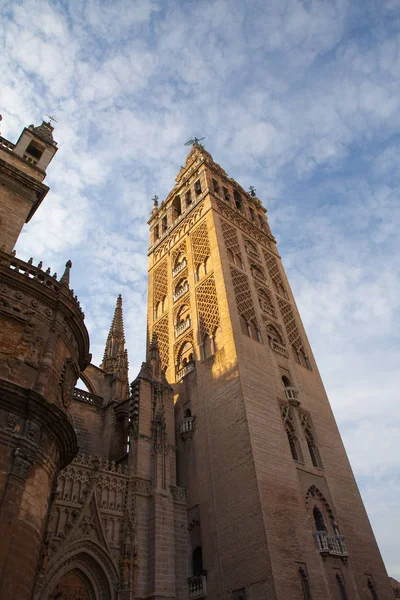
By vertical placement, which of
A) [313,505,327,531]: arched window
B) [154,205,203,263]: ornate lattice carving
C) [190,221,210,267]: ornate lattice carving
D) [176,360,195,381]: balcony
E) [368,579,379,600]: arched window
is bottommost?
[368,579,379,600]: arched window

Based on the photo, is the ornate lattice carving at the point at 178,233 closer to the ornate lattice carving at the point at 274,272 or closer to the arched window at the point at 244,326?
the ornate lattice carving at the point at 274,272

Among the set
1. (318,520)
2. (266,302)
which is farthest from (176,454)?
(266,302)

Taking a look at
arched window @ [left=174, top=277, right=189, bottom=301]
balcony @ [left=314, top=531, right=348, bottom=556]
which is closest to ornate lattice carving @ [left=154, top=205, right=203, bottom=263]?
arched window @ [left=174, top=277, right=189, bottom=301]

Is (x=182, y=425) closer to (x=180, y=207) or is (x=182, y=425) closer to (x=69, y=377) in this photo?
(x=69, y=377)

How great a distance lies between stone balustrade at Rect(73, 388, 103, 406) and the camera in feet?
68.7

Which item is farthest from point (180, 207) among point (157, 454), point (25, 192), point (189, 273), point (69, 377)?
point (69, 377)

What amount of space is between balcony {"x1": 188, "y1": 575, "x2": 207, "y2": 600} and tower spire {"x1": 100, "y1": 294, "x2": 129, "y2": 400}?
29.1 feet

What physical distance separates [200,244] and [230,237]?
1733mm

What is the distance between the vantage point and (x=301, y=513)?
51.4 ft

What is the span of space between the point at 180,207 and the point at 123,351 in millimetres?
11491

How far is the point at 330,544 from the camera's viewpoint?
15906mm

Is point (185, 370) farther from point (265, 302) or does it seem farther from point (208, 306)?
point (265, 302)

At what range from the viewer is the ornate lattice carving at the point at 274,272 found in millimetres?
27531

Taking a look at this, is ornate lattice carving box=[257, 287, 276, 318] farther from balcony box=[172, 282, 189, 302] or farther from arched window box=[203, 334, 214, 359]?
balcony box=[172, 282, 189, 302]
